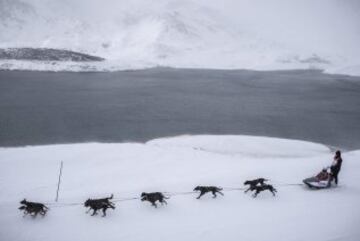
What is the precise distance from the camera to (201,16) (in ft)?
543

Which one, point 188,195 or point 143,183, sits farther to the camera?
point 143,183

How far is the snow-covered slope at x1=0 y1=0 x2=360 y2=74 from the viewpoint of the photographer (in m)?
116

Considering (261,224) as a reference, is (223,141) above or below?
above

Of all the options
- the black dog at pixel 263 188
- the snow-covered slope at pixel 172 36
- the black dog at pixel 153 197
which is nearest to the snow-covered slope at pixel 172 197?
the black dog at pixel 263 188

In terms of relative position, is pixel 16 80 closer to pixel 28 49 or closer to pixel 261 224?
pixel 28 49

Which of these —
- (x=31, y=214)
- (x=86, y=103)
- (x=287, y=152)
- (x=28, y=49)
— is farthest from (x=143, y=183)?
(x=28, y=49)

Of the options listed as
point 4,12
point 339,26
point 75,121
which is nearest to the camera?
point 75,121

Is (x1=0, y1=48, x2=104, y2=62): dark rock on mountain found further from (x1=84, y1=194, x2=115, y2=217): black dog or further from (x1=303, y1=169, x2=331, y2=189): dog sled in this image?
(x1=303, y1=169, x2=331, y2=189): dog sled

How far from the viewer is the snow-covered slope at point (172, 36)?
116m

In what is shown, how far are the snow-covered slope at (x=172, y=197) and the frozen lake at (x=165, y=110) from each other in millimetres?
9230

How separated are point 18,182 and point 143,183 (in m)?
5.61

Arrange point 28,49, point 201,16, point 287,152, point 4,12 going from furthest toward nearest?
1. point 201,16
2. point 4,12
3. point 28,49
4. point 287,152

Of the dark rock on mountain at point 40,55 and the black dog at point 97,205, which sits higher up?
the dark rock on mountain at point 40,55

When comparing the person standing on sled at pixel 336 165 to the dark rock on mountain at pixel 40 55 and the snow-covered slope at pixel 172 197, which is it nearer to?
the snow-covered slope at pixel 172 197
